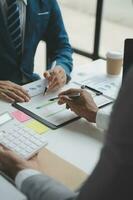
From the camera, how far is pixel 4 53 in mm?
1823

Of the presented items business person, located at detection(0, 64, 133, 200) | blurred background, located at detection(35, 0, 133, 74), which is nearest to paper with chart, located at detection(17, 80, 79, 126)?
business person, located at detection(0, 64, 133, 200)

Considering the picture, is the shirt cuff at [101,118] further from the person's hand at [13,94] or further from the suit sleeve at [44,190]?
the suit sleeve at [44,190]

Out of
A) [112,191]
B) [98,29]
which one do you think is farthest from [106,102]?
[98,29]

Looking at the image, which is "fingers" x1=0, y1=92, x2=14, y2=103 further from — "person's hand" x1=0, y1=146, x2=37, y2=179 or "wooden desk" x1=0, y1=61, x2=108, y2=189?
"person's hand" x1=0, y1=146, x2=37, y2=179

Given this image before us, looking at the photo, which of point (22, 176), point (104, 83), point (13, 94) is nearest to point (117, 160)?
point (22, 176)

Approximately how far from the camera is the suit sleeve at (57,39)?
192 centimetres

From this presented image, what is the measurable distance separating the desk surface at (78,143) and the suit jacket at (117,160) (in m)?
0.41

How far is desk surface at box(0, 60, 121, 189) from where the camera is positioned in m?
1.15

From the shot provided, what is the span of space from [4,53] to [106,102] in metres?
0.62

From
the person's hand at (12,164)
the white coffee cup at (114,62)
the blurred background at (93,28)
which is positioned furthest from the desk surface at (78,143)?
the blurred background at (93,28)

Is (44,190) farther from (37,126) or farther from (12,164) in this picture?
(37,126)

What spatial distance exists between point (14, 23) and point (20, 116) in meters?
0.58

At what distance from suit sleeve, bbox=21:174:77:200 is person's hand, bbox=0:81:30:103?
0.68 metres

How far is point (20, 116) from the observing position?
4.60ft
